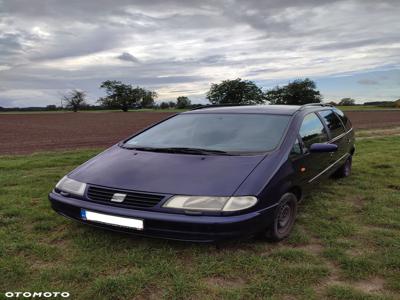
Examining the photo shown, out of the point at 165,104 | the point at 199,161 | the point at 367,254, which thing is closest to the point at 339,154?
the point at 367,254

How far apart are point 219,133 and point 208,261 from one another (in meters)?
1.54

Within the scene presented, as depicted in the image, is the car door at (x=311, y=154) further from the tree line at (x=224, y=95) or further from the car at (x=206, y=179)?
the tree line at (x=224, y=95)

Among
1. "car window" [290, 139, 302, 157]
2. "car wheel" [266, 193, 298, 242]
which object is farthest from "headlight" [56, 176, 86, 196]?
"car window" [290, 139, 302, 157]

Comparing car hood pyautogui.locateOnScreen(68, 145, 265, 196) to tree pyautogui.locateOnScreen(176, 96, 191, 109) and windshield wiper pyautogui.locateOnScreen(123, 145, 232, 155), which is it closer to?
windshield wiper pyautogui.locateOnScreen(123, 145, 232, 155)

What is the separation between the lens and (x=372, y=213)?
14.3 feet

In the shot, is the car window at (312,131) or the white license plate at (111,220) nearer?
the white license plate at (111,220)

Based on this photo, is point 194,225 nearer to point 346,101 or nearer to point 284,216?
point 284,216

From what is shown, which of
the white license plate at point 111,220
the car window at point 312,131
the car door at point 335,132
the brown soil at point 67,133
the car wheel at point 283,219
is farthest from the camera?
the brown soil at point 67,133

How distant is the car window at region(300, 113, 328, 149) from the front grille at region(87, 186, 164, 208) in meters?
1.99

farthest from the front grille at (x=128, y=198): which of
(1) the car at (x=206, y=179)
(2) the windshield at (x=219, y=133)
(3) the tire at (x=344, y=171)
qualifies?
(3) the tire at (x=344, y=171)

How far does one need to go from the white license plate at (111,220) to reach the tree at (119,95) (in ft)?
309

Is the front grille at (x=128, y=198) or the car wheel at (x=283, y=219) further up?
the front grille at (x=128, y=198)

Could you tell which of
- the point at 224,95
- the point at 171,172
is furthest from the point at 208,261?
the point at 224,95

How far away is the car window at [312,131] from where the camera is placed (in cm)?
424
